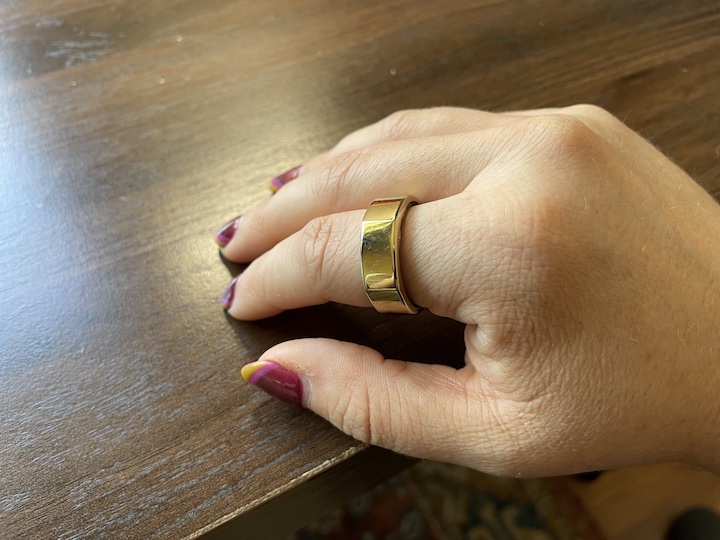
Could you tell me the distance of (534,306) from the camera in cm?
44

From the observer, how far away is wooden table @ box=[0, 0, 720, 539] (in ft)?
1.57

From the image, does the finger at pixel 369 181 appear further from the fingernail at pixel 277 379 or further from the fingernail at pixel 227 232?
the fingernail at pixel 277 379

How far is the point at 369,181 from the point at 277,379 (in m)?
0.20

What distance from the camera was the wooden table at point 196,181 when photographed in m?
0.48

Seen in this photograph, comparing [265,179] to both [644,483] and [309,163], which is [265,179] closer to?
[309,163]

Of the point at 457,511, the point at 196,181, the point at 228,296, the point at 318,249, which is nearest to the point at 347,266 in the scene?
the point at 318,249

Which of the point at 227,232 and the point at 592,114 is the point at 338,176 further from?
the point at 592,114

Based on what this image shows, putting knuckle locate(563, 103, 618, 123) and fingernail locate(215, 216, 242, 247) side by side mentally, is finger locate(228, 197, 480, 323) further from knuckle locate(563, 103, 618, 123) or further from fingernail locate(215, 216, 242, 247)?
knuckle locate(563, 103, 618, 123)

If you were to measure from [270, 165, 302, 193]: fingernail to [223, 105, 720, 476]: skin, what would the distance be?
0.13 m

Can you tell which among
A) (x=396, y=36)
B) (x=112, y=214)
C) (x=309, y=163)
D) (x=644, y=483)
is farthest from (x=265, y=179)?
(x=644, y=483)

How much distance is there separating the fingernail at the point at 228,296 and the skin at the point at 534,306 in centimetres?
6

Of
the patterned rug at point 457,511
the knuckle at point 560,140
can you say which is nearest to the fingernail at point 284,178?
the knuckle at point 560,140

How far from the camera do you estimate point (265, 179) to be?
25.7 inches

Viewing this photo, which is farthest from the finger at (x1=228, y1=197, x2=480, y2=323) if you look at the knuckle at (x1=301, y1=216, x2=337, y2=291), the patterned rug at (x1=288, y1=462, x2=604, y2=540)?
the patterned rug at (x1=288, y1=462, x2=604, y2=540)
